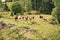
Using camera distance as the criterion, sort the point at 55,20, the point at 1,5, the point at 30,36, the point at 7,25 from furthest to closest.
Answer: the point at 1,5
the point at 55,20
the point at 7,25
the point at 30,36

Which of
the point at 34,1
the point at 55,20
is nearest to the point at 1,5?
the point at 34,1

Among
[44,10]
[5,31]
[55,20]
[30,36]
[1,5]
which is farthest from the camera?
[1,5]

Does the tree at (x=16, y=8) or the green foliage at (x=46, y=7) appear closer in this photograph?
the tree at (x=16, y=8)

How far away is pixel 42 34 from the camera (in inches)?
1073

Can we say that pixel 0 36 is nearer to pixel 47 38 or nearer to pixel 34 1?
pixel 47 38

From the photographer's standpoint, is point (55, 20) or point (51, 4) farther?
point (51, 4)

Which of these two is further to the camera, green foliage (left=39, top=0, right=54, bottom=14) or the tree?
green foliage (left=39, top=0, right=54, bottom=14)

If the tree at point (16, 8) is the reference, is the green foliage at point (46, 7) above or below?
below

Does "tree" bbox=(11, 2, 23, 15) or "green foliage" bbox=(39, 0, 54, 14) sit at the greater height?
Answer: "tree" bbox=(11, 2, 23, 15)

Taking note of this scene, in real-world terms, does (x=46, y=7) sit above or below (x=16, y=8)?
below

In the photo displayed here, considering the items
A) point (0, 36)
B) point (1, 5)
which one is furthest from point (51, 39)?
point (1, 5)

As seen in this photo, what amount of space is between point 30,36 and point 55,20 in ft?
38.2

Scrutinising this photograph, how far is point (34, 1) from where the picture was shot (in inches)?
2372

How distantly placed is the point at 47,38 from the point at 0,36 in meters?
6.63
